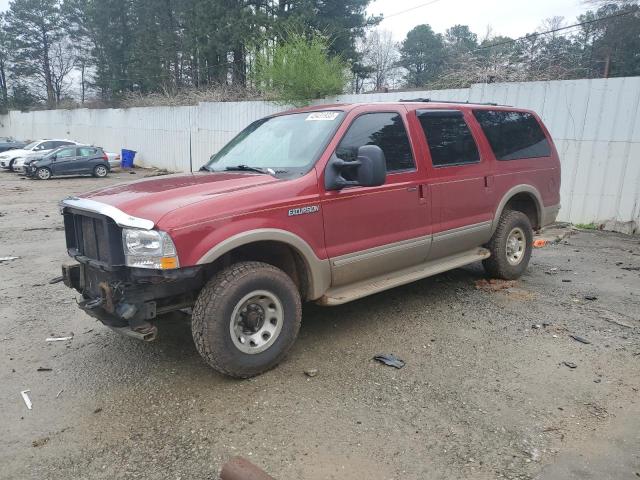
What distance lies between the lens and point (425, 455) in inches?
114

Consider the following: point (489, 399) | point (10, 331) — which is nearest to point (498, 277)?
point (489, 399)

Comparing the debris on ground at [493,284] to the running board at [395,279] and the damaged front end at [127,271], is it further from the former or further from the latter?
the damaged front end at [127,271]

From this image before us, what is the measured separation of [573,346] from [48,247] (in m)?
7.88

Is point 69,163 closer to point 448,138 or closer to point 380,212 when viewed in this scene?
point 448,138

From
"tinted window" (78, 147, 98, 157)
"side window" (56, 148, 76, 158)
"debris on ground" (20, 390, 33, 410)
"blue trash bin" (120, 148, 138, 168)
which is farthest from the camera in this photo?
"blue trash bin" (120, 148, 138, 168)

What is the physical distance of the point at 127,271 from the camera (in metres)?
3.45

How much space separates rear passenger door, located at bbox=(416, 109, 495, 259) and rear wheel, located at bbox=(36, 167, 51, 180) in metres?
20.6

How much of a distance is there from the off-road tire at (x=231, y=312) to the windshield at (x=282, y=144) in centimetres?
90

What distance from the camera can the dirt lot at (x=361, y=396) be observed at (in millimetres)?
2863

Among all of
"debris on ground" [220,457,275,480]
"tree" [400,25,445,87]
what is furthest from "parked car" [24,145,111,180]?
"tree" [400,25,445,87]

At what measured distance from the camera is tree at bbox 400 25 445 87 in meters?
39.2

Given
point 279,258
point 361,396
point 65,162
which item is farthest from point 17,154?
point 361,396

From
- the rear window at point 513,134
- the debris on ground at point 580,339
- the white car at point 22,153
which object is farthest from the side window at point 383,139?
the white car at point 22,153

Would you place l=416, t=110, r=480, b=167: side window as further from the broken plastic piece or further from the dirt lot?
the broken plastic piece
